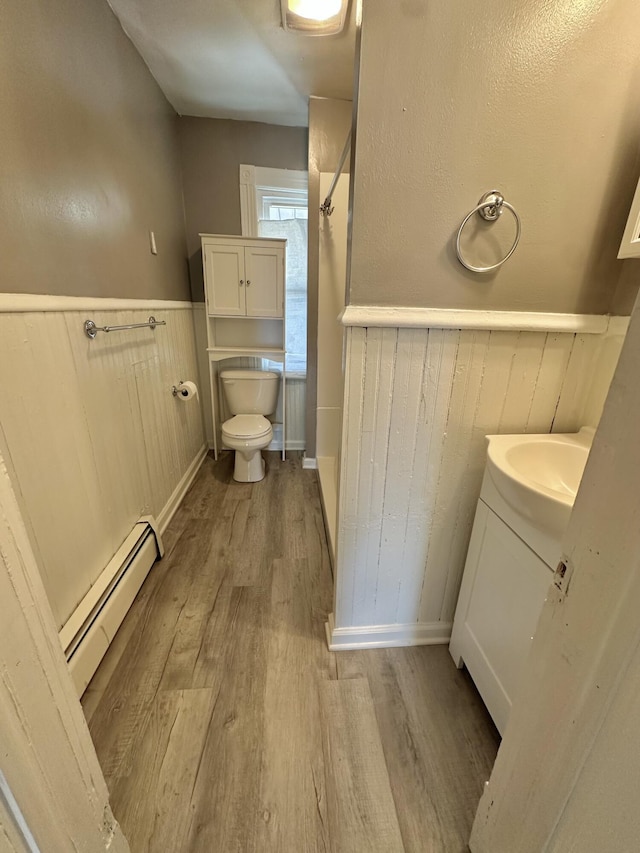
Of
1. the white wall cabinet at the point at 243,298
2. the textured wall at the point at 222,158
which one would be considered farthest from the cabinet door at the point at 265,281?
the textured wall at the point at 222,158

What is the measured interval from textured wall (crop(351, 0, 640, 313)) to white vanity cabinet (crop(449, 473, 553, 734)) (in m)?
0.65

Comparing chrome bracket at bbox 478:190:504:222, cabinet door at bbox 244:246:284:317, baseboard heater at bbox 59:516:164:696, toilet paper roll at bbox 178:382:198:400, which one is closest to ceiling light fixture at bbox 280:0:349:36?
cabinet door at bbox 244:246:284:317

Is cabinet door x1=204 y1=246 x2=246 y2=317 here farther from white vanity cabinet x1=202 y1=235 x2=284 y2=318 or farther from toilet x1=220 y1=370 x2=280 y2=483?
toilet x1=220 y1=370 x2=280 y2=483

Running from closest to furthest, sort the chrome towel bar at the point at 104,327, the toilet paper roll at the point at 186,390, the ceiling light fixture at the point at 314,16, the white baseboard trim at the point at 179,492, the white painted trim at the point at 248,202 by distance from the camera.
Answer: the chrome towel bar at the point at 104,327, the ceiling light fixture at the point at 314,16, the white baseboard trim at the point at 179,492, the toilet paper roll at the point at 186,390, the white painted trim at the point at 248,202

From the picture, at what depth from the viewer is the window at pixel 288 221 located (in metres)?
2.53

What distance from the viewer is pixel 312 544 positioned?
1937 millimetres

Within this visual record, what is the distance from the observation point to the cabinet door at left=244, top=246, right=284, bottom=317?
2.44m

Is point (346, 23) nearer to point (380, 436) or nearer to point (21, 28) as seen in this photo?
point (21, 28)

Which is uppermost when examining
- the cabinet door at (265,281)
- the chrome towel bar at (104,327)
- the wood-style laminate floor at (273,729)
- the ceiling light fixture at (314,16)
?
the ceiling light fixture at (314,16)

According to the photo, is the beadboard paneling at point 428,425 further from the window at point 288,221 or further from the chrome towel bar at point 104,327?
the window at point 288,221

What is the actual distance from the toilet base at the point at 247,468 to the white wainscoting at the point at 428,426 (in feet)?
4.53

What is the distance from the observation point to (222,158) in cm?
245

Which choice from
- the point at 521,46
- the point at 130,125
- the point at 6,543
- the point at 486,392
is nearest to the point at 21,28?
the point at 130,125

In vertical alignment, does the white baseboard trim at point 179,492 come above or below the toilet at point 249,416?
below
